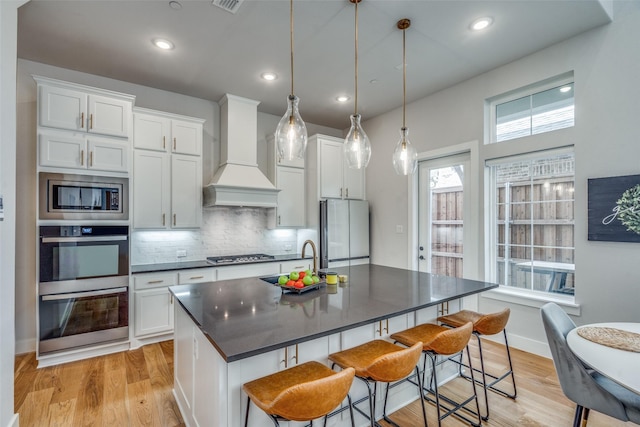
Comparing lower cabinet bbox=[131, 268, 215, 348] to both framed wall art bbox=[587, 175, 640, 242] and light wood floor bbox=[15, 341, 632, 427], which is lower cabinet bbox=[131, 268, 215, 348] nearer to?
light wood floor bbox=[15, 341, 632, 427]

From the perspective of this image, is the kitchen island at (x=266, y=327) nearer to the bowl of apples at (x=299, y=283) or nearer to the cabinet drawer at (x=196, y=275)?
the bowl of apples at (x=299, y=283)

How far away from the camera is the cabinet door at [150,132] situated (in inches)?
141

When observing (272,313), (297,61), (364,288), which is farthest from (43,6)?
(364,288)

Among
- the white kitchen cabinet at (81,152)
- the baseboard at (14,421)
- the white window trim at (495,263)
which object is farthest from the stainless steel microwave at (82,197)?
the white window trim at (495,263)

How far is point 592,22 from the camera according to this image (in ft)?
8.98

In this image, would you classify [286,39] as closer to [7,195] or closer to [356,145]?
[356,145]

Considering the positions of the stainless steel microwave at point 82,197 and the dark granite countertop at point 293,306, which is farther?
the stainless steel microwave at point 82,197

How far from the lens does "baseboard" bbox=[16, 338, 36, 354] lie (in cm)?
318

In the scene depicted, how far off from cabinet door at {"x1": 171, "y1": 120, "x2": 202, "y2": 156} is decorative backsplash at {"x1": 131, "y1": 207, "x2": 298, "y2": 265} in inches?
34.2

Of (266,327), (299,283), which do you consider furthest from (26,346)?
(266,327)

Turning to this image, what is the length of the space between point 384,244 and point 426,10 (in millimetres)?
3251

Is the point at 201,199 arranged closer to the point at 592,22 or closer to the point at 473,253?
the point at 473,253

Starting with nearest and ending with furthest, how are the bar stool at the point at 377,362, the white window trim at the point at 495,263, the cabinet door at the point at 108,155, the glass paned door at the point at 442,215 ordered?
1. the bar stool at the point at 377,362
2. the white window trim at the point at 495,263
3. the cabinet door at the point at 108,155
4. the glass paned door at the point at 442,215

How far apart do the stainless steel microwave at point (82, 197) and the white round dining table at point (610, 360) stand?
3.93 m
